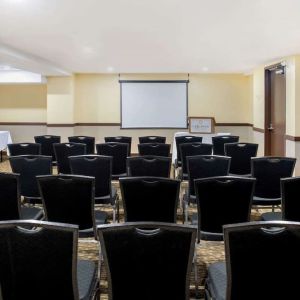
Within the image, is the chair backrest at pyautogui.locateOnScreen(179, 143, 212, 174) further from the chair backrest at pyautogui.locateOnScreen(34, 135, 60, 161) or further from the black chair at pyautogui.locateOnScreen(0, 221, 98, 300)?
the black chair at pyautogui.locateOnScreen(0, 221, 98, 300)

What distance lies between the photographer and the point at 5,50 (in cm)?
676

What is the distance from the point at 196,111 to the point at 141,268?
1016cm

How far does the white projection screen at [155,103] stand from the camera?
460 inches

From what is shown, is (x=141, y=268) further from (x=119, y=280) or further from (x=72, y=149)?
(x=72, y=149)

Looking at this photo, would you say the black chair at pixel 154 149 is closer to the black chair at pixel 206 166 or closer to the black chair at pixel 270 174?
the black chair at pixel 206 166

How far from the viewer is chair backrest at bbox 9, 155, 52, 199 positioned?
4.16m

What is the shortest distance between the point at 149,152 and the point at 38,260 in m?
3.93

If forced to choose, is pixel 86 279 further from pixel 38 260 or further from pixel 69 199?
pixel 69 199

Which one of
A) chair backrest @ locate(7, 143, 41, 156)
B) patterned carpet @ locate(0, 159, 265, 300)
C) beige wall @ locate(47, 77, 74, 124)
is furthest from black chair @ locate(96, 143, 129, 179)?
beige wall @ locate(47, 77, 74, 124)

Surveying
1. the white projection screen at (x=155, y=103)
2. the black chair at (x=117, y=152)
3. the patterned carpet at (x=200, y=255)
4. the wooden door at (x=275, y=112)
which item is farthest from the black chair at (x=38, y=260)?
the white projection screen at (x=155, y=103)

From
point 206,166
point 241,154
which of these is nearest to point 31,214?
point 206,166

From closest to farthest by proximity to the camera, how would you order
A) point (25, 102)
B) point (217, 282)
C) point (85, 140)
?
1. point (217, 282)
2. point (85, 140)
3. point (25, 102)

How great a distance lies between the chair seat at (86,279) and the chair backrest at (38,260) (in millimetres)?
273

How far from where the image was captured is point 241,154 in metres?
5.45
